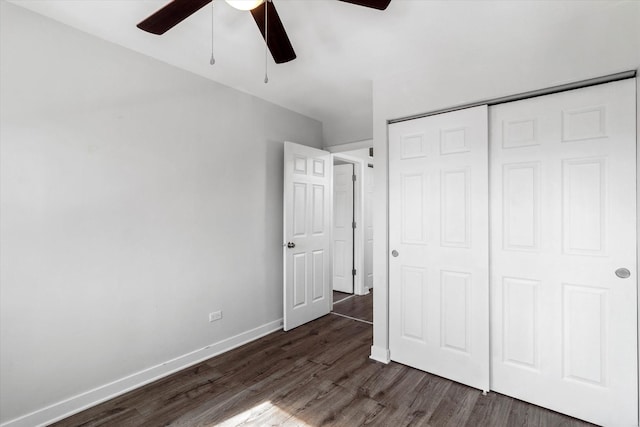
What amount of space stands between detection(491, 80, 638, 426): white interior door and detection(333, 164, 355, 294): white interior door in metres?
2.86

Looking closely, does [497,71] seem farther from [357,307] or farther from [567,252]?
[357,307]

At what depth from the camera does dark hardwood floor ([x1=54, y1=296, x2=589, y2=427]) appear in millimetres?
1967

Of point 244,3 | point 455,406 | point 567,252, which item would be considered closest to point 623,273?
point 567,252

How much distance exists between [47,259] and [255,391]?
1.64 meters

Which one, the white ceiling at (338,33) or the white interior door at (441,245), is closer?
the white ceiling at (338,33)

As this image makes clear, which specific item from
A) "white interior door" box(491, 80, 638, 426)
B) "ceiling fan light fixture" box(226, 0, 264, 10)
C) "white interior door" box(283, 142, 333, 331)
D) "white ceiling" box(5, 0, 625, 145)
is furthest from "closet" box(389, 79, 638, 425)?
"ceiling fan light fixture" box(226, 0, 264, 10)

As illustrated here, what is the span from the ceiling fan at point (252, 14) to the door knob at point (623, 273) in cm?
201

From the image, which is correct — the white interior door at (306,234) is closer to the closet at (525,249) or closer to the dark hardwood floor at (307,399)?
the dark hardwood floor at (307,399)

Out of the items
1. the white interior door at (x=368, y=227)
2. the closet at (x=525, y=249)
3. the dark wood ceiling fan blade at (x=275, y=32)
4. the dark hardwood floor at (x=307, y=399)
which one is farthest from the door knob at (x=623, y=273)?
the white interior door at (x=368, y=227)

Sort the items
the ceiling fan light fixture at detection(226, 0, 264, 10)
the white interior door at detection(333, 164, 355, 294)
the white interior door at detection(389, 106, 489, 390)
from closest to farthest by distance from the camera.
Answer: the ceiling fan light fixture at detection(226, 0, 264, 10) < the white interior door at detection(389, 106, 489, 390) < the white interior door at detection(333, 164, 355, 294)

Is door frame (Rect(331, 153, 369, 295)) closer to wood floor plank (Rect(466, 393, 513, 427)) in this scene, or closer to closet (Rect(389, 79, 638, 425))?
closet (Rect(389, 79, 638, 425))

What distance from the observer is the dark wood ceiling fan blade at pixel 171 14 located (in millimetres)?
1405

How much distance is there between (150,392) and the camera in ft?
7.46

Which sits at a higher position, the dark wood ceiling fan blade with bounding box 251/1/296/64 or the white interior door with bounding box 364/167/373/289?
the dark wood ceiling fan blade with bounding box 251/1/296/64
